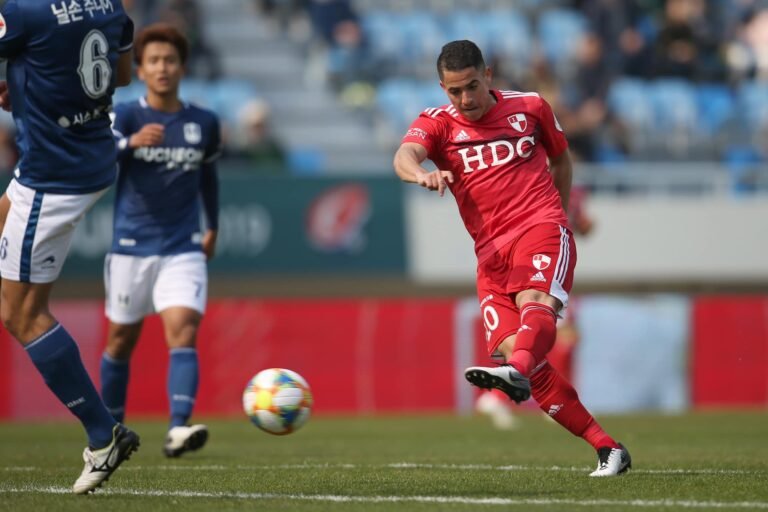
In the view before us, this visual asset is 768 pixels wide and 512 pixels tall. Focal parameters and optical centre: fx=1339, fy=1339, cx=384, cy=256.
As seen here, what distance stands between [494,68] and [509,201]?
1261cm

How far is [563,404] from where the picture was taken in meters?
7.55

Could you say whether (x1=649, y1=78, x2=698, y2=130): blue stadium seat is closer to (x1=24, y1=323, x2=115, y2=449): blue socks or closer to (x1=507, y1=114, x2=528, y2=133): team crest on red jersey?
(x1=507, y1=114, x2=528, y2=133): team crest on red jersey

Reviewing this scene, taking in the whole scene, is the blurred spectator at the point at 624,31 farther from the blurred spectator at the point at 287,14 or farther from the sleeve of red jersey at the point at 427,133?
the sleeve of red jersey at the point at 427,133

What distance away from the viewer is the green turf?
20.6 ft

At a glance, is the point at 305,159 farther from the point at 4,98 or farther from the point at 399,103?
the point at 4,98

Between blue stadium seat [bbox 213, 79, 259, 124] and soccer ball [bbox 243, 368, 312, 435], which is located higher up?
blue stadium seat [bbox 213, 79, 259, 124]

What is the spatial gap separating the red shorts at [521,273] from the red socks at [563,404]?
32 centimetres

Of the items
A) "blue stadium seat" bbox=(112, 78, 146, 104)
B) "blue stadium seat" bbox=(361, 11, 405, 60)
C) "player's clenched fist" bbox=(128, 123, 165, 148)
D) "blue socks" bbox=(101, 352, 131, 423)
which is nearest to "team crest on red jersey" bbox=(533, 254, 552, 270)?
"player's clenched fist" bbox=(128, 123, 165, 148)

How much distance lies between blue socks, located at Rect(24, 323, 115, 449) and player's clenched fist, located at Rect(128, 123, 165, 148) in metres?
3.00

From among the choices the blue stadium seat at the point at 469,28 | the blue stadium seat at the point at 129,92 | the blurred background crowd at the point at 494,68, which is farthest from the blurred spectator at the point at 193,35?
the blue stadium seat at the point at 469,28

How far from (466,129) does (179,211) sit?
2942 millimetres

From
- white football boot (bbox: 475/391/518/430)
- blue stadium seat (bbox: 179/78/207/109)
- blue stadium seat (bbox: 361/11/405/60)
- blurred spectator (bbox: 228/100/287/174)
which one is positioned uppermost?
blue stadium seat (bbox: 361/11/405/60)

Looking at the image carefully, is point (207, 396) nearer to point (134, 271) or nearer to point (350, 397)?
point (350, 397)

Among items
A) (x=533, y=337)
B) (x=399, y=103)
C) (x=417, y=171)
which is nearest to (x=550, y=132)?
(x=417, y=171)
